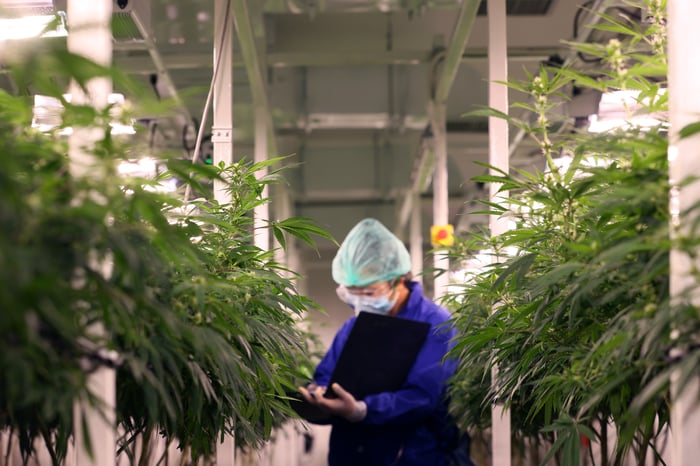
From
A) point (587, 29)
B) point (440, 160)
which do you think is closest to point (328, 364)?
point (440, 160)

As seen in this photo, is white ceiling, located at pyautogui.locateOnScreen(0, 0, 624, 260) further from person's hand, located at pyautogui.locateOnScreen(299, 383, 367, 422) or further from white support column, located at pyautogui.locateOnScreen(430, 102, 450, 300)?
person's hand, located at pyautogui.locateOnScreen(299, 383, 367, 422)

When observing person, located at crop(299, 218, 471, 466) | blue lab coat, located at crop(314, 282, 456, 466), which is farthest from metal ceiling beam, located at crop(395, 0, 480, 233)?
blue lab coat, located at crop(314, 282, 456, 466)

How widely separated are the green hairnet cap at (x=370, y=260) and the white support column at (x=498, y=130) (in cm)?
111

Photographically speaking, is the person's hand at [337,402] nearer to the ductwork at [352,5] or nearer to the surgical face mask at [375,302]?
the surgical face mask at [375,302]

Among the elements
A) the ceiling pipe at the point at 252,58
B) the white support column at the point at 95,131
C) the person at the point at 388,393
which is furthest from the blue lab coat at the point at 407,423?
the white support column at the point at 95,131

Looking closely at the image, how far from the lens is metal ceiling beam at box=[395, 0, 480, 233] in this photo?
4031 mm

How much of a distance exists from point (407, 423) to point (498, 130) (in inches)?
55.8

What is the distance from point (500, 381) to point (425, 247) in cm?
1067

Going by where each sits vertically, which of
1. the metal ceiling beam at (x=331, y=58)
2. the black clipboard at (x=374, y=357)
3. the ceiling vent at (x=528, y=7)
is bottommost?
the black clipboard at (x=374, y=357)

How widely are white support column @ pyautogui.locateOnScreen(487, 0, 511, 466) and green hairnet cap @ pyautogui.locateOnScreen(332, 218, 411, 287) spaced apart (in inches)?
43.9

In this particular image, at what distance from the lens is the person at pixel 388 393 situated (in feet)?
12.8

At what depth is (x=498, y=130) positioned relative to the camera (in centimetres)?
326

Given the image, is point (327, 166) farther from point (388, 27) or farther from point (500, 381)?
point (500, 381)

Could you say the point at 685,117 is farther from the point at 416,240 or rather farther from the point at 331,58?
the point at 416,240
